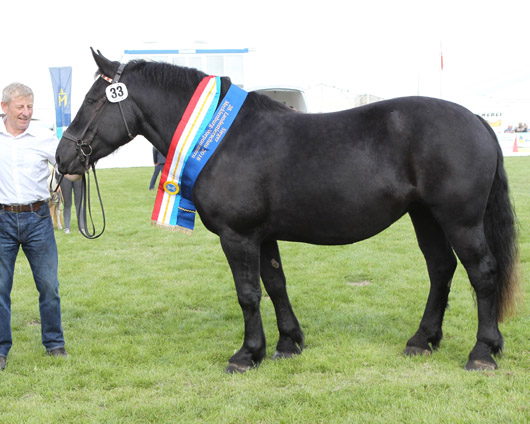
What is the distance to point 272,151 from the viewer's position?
12.3 feet

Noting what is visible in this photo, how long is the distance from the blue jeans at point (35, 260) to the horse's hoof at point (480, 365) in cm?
327

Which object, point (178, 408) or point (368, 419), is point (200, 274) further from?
point (368, 419)

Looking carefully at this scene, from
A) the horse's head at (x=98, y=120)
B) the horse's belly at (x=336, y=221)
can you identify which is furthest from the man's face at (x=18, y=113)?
the horse's belly at (x=336, y=221)

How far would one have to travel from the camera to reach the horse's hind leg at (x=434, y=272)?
13.8 ft

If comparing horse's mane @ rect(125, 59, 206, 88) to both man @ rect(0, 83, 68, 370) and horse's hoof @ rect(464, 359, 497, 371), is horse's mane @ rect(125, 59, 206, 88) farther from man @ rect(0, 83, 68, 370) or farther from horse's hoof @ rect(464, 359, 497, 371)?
horse's hoof @ rect(464, 359, 497, 371)

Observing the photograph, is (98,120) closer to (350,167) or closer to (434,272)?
(350,167)

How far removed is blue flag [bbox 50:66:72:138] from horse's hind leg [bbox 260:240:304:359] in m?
18.3

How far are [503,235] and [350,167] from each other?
129 cm

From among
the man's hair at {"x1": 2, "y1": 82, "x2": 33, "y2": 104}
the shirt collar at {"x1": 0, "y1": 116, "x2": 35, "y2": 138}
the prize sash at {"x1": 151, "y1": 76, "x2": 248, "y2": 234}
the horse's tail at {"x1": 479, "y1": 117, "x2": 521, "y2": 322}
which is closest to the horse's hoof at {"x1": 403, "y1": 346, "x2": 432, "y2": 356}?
the horse's tail at {"x1": 479, "y1": 117, "x2": 521, "y2": 322}

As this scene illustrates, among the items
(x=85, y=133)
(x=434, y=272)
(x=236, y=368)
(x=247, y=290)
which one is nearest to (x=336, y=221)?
(x=247, y=290)

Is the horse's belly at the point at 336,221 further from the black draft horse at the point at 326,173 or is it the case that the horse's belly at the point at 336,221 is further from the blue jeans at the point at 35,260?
the blue jeans at the point at 35,260

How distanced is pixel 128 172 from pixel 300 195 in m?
20.0

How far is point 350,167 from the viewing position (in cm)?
367

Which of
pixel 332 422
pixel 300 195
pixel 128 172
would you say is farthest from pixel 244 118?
pixel 128 172
